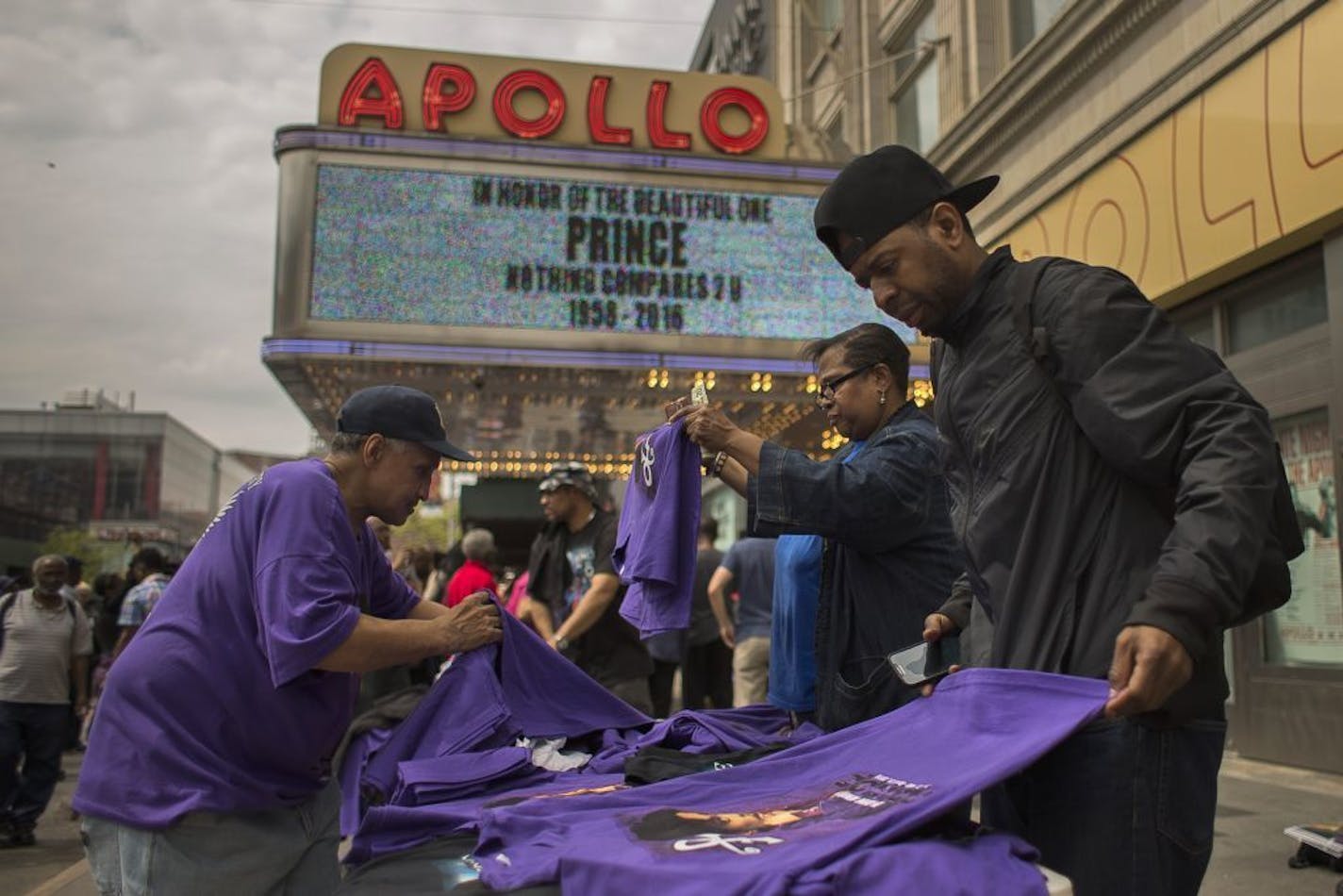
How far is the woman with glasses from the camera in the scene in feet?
8.62

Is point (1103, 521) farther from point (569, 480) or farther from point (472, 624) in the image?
point (569, 480)

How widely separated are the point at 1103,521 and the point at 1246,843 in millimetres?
4707

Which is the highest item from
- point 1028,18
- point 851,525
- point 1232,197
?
point 1028,18

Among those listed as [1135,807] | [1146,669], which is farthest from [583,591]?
[1146,669]

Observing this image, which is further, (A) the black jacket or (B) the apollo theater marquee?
(B) the apollo theater marquee

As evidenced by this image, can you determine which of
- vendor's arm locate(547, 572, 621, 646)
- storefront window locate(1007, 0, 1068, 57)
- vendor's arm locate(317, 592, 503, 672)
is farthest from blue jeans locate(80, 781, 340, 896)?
storefront window locate(1007, 0, 1068, 57)

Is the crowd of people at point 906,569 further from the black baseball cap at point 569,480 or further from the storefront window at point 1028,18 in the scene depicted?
the storefront window at point 1028,18

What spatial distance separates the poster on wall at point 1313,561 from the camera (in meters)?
7.46

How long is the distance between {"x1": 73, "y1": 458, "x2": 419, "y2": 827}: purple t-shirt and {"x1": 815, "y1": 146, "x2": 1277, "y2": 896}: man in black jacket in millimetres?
1403

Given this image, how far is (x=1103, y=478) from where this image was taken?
1831mm

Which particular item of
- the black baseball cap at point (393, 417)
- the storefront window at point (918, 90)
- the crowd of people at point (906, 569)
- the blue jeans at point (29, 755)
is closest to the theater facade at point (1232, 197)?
the storefront window at point (918, 90)

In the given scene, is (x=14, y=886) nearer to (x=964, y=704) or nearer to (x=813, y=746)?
(x=813, y=746)

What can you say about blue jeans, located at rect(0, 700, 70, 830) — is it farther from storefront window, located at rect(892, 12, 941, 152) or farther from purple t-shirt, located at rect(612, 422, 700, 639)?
storefront window, located at rect(892, 12, 941, 152)

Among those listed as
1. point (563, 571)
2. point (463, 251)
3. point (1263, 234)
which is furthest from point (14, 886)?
point (1263, 234)
